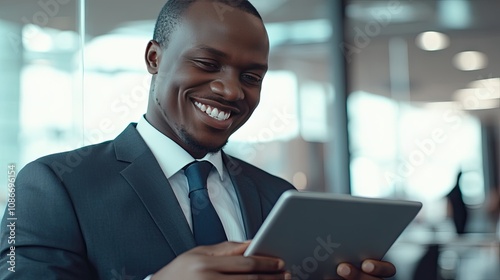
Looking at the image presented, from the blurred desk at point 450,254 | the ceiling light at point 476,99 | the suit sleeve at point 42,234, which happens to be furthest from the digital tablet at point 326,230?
the ceiling light at point 476,99

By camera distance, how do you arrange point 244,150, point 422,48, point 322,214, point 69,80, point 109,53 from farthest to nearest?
1. point 422,48
2. point 244,150
3. point 109,53
4. point 69,80
5. point 322,214

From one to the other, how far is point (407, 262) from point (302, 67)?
167cm

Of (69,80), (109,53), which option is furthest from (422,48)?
(69,80)

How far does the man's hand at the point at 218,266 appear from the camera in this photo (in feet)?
3.81

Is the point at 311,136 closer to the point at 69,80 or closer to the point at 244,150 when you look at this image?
the point at 244,150

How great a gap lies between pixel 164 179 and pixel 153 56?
301mm

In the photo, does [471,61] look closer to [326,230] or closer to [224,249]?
[326,230]

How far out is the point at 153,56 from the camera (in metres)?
1.60

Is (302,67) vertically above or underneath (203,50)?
above

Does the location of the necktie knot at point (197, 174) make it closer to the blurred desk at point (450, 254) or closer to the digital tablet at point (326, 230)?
the digital tablet at point (326, 230)

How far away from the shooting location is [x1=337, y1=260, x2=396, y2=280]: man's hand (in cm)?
137

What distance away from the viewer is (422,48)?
5230 millimetres

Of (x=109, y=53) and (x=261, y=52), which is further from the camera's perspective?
(x=109, y=53)

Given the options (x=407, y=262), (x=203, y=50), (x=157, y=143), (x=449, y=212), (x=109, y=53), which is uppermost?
(x=109, y=53)
